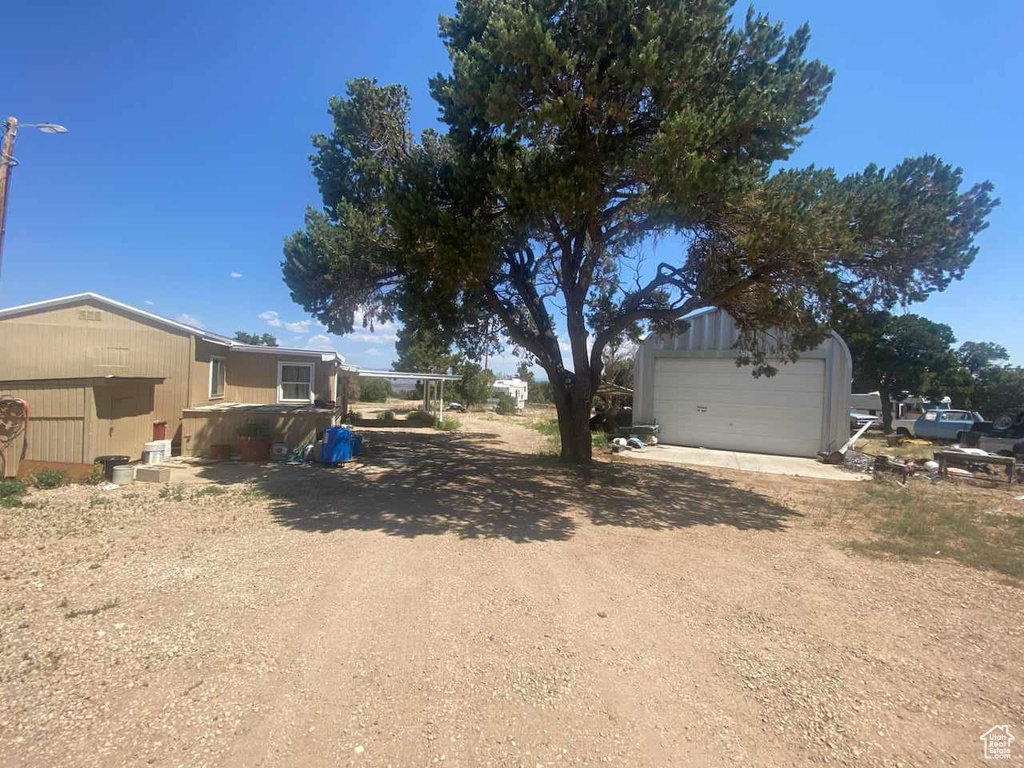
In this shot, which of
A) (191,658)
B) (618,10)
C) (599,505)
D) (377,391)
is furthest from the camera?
(377,391)

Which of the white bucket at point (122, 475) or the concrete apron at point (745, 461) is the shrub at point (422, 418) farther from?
the white bucket at point (122, 475)

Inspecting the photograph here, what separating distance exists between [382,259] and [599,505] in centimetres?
586

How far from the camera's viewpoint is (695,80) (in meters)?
7.24

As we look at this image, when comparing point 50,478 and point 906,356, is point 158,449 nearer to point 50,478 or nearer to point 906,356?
point 50,478

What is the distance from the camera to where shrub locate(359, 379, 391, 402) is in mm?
40875

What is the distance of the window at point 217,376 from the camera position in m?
13.7

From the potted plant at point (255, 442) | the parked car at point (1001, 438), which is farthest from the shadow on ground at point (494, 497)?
the parked car at point (1001, 438)

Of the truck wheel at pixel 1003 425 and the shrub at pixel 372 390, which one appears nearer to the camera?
the truck wheel at pixel 1003 425

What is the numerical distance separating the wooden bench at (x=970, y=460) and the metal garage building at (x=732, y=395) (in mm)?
2833

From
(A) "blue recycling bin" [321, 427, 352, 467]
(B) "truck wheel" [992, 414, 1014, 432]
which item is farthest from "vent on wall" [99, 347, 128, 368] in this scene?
(B) "truck wheel" [992, 414, 1014, 432]

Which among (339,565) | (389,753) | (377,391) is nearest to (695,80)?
(339,565)

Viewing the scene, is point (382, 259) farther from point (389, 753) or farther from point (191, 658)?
point (389, 753)

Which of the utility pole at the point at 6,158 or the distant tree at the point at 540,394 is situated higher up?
the utility pole at the point at 6,158

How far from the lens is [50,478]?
811 centimetres
